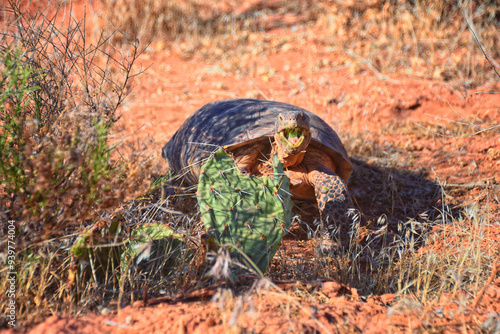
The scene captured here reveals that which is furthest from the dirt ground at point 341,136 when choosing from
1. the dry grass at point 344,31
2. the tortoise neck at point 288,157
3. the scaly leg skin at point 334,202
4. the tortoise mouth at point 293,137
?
the tortoise mouth at point 293,137

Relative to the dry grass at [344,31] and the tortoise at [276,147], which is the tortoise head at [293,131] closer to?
the tortoise at [276,147]

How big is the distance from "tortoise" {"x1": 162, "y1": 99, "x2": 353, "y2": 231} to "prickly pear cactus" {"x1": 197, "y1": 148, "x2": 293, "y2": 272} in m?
0.79

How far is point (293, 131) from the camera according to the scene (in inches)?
134

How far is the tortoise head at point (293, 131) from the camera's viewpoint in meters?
3.27

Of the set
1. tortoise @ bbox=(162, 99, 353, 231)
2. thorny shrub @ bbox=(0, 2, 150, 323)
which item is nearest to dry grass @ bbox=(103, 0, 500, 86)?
tortoise @ bbox=(162, 99, 353, 231)

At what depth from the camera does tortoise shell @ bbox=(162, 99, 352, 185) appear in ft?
12.7

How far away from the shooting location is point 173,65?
902 cm

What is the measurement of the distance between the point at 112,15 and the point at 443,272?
8802mm

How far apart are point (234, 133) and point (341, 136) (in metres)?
1.92

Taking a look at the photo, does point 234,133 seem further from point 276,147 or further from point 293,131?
point 293,131

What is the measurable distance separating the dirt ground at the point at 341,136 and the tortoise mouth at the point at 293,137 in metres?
0.78

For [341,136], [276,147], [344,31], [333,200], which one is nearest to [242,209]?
[333,200]

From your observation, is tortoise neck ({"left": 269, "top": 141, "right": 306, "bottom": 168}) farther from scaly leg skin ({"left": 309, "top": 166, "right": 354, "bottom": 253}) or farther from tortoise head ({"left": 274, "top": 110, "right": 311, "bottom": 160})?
scaly leg skin ({"left": 309, "top": 166, "right": 354, "bottom": 253})

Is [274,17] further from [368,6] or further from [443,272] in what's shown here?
[443,272]
